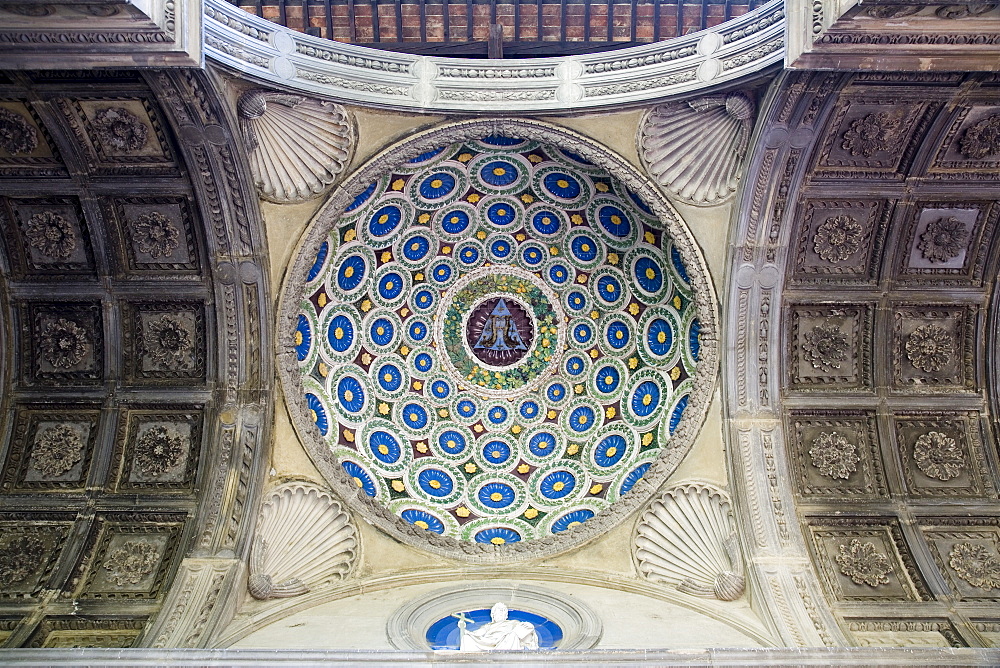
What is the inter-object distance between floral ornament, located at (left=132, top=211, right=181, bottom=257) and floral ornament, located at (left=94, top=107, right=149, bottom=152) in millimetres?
1027

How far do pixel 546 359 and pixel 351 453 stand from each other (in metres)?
3.14

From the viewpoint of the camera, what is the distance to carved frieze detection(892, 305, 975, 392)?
13.1 metres

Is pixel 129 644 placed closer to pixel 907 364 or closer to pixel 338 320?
pixel 338 320

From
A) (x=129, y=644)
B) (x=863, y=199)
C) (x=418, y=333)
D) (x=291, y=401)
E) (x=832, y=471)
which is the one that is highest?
(x=863, y=199)

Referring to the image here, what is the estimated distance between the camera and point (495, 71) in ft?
39.9

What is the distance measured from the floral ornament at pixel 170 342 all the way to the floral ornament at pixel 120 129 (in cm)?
251

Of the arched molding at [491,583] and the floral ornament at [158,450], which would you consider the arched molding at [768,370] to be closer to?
the arched molding at [491,583]

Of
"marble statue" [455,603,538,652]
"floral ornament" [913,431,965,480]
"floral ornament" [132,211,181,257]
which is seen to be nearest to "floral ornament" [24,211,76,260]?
"floral ornament" [132,211,181,257]

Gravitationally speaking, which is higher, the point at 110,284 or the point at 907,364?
the point at 110,284

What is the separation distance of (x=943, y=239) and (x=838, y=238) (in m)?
1.45

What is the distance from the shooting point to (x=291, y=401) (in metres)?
12.8

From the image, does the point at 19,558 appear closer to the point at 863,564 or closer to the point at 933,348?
the point at 863,564

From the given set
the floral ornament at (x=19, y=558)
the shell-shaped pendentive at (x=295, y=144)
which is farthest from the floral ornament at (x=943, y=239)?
the floral ornament at (x=19, y=558)

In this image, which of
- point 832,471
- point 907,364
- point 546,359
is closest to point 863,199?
point 907,364
